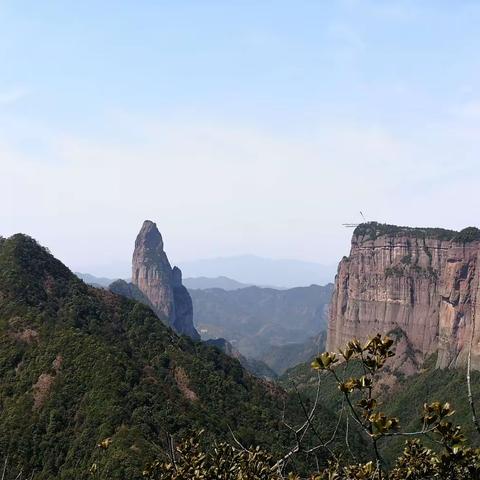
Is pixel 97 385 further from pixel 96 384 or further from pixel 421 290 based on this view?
pixel 421 290

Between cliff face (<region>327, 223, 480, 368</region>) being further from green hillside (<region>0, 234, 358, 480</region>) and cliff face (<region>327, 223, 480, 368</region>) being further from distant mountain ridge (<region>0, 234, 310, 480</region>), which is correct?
distant mountain ridge (<region>0, 234, 310, 480</region>)

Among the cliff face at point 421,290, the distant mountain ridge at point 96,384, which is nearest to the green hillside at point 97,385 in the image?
the distant mountain ridge at point 96,384

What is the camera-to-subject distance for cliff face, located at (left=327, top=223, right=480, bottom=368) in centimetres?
15388

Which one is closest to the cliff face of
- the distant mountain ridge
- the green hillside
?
the green hillside

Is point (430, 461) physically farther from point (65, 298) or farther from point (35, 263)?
point (35, 263)

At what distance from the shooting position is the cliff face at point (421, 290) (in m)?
154

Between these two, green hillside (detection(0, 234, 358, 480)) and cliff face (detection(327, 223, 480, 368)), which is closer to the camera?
green hillside (detection(0, 234, 358, 480))

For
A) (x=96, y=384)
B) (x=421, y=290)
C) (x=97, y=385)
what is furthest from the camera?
(x=421, y=290)

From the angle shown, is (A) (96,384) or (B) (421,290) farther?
(B) (421,290)

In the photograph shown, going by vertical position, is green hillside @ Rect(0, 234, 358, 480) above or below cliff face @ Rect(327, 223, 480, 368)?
below

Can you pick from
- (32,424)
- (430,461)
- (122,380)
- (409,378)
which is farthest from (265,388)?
(409,378)

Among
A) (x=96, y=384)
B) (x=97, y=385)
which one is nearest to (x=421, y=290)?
(x=96, y=384)

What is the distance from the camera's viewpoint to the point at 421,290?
177375 millimetres

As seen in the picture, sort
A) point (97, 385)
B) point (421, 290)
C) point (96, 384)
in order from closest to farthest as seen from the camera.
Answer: point (97, 385)
point (96, 384)
point (421, 290)
